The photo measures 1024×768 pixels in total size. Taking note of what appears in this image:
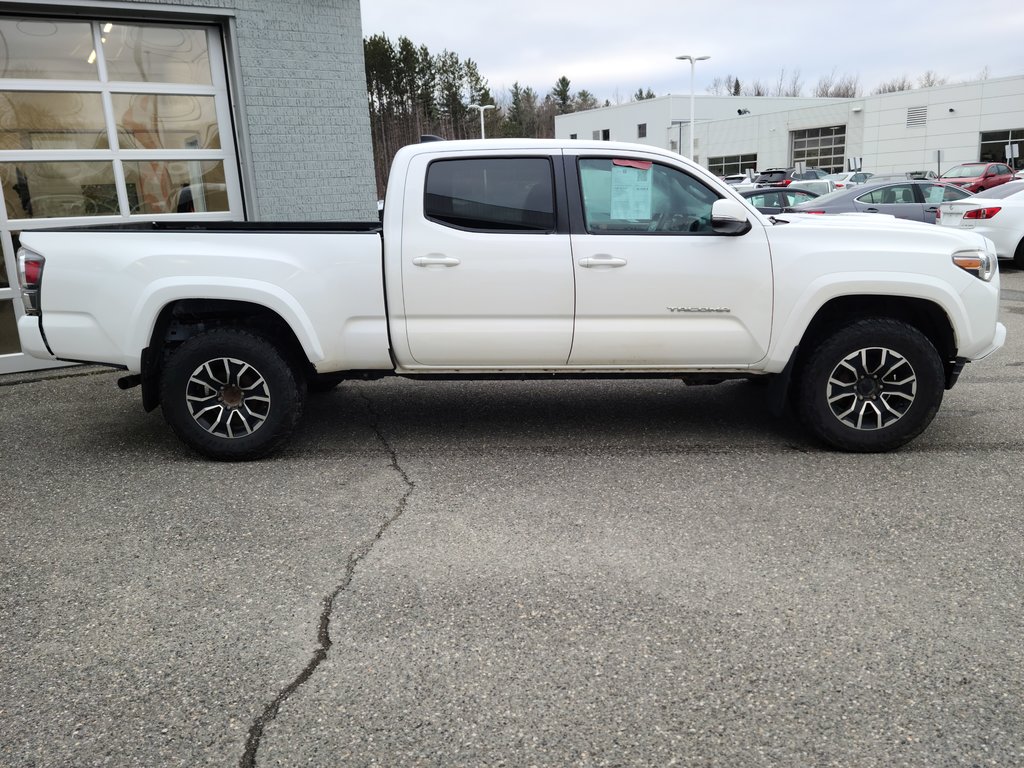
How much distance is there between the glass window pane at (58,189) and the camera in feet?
26.3

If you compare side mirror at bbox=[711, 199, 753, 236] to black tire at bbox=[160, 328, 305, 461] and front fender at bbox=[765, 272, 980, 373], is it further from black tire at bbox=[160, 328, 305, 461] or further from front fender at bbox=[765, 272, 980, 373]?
black tire at bbox=[160, 328, 305, 461]

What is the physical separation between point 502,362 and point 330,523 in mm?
1538

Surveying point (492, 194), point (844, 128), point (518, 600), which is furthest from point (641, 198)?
point (844, 128)

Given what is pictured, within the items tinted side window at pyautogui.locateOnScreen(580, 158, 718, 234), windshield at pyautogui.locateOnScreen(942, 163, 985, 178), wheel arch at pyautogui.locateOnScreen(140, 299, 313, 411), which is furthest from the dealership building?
windshield at pyautogui.locateOnScreen(942, 163, 985, 178)

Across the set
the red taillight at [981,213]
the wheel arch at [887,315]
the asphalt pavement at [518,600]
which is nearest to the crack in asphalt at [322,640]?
the asphalt pavement at [518,600]

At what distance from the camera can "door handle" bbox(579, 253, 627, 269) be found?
4.95 m

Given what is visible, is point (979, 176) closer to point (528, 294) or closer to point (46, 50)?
point (528, 294)

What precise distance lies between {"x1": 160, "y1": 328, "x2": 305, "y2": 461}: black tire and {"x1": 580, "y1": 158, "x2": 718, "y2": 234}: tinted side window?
217 cm

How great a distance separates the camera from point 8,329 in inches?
323

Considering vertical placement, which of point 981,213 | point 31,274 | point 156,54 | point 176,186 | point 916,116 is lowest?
point 981,213

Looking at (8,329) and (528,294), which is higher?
(528,294)

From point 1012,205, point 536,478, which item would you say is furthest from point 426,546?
point 1012,205

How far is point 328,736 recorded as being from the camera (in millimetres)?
2598

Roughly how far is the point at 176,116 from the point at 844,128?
6072 cm
